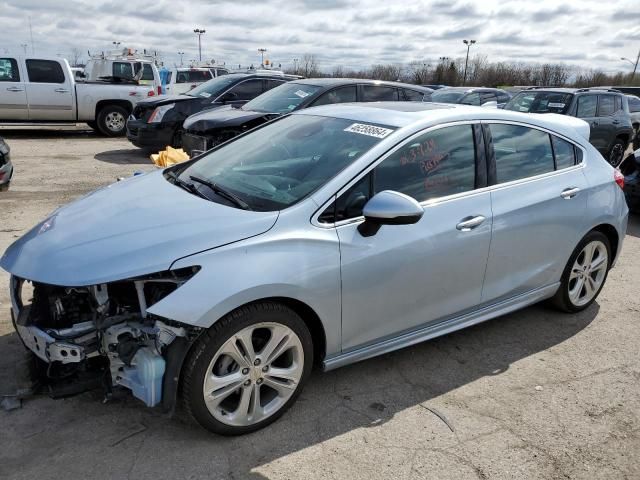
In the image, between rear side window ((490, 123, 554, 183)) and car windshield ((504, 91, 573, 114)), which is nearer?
rear side window ((490, 123, 554, 183))

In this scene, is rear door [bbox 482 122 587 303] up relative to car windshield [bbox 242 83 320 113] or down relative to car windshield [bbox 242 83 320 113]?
down

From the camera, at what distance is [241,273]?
8.54 feet

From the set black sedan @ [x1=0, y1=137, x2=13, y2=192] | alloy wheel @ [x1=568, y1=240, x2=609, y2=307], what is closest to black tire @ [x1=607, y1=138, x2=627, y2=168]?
alloy wheel @ [x1=568, y1=240, x2=609, y2=307]

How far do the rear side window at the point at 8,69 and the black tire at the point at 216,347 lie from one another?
12.6 meters

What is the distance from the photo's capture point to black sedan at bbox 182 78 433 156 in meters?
8.09

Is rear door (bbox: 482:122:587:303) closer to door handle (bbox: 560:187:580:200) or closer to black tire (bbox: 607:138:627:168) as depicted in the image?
door handle (bbox: 560:187:580:200)

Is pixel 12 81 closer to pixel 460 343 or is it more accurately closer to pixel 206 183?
pixel 206 183

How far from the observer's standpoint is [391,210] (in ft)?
9.29

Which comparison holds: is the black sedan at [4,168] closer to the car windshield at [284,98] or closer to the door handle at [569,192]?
the car windshield at [284,98]

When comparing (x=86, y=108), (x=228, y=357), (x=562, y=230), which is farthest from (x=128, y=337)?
(x=86, y=108)

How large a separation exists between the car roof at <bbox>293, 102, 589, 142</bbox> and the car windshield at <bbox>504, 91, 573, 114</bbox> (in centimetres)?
706

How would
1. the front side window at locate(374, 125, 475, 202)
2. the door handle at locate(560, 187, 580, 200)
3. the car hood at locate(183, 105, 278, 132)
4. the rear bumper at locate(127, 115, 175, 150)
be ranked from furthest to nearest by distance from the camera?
the rear bumper at locate(127, 115, 175, 150), the car hood at locate(183, 105, 278, 132), the door handle at locate(560, 187, 580, 200), the front side window at locate(374, 125, 475, 202)

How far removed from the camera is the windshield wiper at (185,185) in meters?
3.22

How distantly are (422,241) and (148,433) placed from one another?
5.79ft
